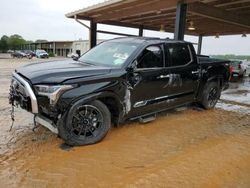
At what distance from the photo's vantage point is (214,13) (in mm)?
9266

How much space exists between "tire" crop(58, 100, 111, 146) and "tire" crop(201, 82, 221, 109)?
334 centimetres

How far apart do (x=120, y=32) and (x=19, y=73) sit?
1098 cm

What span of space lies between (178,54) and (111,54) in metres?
1.61

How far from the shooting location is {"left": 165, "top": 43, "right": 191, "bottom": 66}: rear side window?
17.2ft

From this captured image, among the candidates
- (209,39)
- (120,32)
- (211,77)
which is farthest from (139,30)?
(211,77)

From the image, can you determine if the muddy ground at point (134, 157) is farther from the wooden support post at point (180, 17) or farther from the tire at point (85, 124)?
the wooden support post at point (180, 17)

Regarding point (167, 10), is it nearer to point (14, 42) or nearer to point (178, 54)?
point (178, 54)

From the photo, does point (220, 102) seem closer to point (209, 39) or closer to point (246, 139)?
point (246, 139)

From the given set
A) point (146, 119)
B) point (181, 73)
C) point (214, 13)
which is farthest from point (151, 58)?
point (214, 13)

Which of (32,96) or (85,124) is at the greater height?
(32,96)

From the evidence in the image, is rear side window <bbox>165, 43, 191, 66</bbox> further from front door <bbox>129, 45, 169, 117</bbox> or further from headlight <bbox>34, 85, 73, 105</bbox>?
headlight <bbox>34, 85, 73, 105</bbox>

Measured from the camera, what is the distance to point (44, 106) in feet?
11.6

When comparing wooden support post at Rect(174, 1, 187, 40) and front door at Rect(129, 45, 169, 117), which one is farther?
wooden support post at Rect(174, 1, 187, 40)

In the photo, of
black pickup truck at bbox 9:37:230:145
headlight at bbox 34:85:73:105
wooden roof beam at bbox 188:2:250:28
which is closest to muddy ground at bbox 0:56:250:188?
black pickup truck at bbox 9:37:230:145
